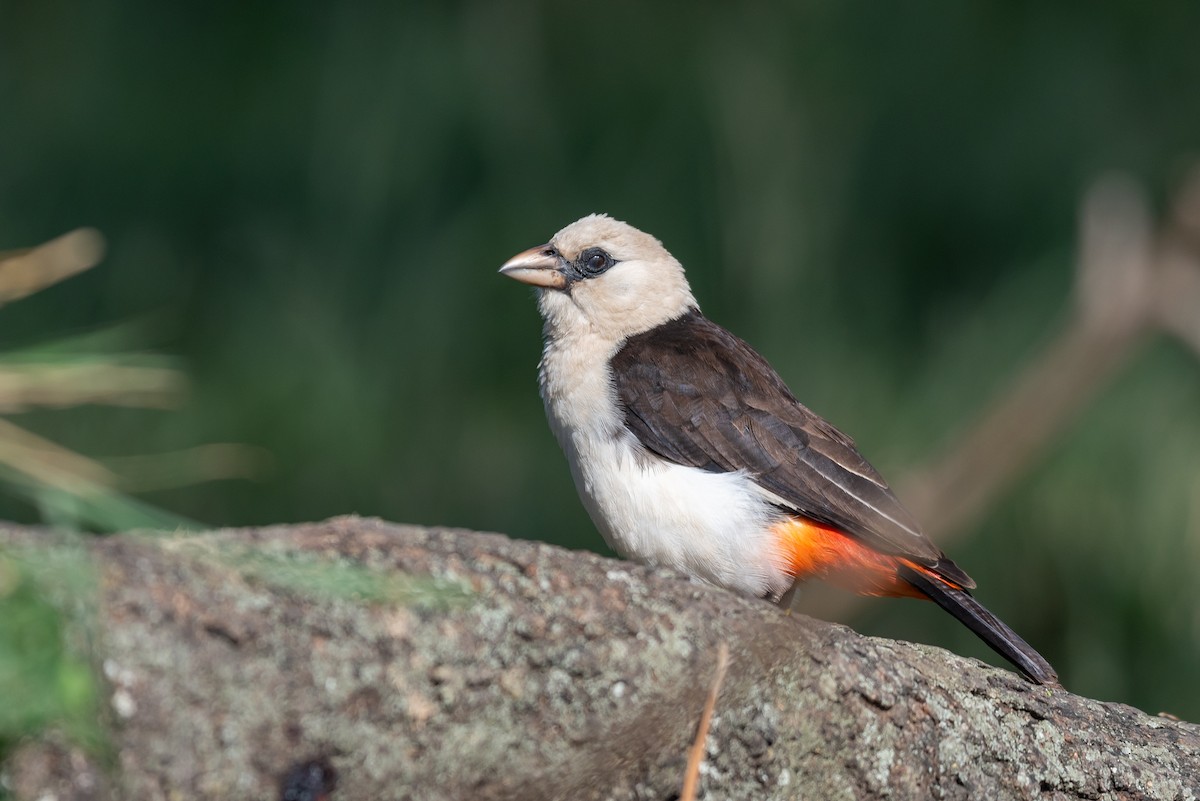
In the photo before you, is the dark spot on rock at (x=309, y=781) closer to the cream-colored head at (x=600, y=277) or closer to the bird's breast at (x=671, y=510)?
the bird's breast at (x=671, y=510)

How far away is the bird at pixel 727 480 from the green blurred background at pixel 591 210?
5.44 feet

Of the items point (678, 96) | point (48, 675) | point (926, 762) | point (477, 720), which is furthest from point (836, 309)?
point (48, 675)

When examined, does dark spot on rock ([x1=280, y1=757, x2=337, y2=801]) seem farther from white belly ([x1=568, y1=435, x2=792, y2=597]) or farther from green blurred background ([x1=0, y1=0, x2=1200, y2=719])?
green blurred background ([x1=0, y1=0, x2=1200, y2=719])

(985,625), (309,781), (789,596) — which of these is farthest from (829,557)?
(309,781)

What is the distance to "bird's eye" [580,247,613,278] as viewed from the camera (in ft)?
15.1

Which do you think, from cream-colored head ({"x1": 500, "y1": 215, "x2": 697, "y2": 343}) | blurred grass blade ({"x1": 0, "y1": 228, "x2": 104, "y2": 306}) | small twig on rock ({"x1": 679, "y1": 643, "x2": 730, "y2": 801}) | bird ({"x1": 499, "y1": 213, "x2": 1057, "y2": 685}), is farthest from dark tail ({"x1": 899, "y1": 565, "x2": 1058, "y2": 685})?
blurred grass blade ({"x1": 0, "y1": 228, "x2": 104, "y2": 306})

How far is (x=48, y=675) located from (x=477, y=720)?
2.11 feet

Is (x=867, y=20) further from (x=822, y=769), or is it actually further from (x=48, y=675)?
(x=48, y=675)

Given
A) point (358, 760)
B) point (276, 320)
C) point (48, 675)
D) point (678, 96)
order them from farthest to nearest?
1. point (678, 96)
2. point (276, 320)
3. point (358, 760)
4. point (48, 675)

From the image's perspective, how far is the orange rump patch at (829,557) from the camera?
12.2 ft

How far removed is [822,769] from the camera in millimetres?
2186

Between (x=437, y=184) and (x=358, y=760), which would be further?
(x=437, y=184)

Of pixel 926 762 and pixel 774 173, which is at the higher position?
pixel 774 173

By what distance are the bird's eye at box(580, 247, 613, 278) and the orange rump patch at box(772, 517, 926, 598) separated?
1.24 metres
